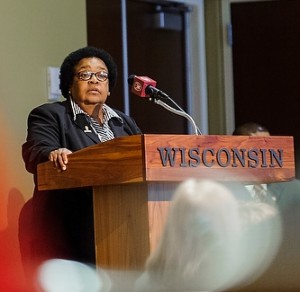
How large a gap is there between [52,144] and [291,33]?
2.55 m

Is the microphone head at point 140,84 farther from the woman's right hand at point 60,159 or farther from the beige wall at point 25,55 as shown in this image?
the beige wall at point 25,55

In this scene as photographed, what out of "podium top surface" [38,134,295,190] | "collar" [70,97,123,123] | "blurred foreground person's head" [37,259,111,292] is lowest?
"blurred foreground person's head" [37,259,111,292]

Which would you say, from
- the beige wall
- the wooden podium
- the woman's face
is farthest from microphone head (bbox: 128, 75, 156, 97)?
the beige wall

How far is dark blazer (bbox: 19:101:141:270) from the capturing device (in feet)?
8.30

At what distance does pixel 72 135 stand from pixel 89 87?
0.17 meters

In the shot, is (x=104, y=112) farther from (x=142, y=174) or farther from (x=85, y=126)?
(x=142, y=174)

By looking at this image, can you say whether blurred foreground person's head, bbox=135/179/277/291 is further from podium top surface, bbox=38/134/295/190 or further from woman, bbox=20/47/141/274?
woman, bbox=20/47/141/274

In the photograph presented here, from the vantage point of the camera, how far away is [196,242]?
1958mm

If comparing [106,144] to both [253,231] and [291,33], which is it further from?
[291,33]

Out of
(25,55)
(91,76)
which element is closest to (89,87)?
(91,76)

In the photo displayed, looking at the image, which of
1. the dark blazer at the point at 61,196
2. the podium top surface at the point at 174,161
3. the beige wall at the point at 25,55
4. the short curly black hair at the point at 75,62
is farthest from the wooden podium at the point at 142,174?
the beige wall at the point at 25,55

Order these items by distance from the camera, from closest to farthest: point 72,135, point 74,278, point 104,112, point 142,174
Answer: point 142,174 < point 74,278 < point 72,135 < point 104,112

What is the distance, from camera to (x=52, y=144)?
253 cm

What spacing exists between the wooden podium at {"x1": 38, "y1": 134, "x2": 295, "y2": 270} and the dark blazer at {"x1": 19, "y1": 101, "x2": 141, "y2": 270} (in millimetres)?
229
